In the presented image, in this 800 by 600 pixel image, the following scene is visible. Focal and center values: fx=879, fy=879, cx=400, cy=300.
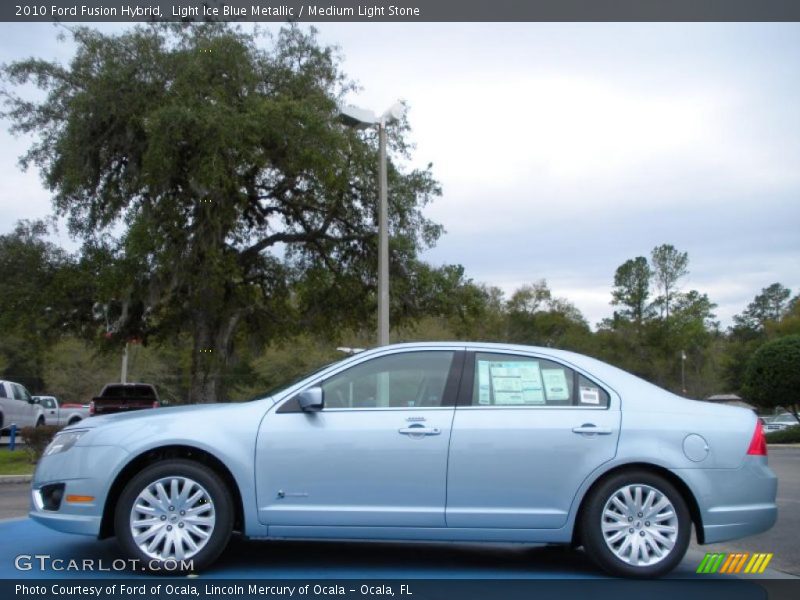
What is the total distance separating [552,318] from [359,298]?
35558mm

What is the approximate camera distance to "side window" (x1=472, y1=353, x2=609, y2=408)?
631cm

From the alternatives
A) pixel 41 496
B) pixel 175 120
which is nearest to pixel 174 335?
pixel 175 120

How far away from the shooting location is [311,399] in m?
6.00

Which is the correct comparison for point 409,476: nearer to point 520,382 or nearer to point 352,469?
point 352,469

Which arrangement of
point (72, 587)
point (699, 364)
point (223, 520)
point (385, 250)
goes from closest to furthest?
point (72, 587) < point (223, 520) < point (385, 250) < point (699, 364)

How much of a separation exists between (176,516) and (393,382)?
1.76 metres

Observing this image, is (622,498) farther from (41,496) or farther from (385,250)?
(385,250)

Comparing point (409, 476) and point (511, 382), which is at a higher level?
point (511, 382)

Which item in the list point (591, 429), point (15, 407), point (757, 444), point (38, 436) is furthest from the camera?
point (15, 407)

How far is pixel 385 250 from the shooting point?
49.2 ft

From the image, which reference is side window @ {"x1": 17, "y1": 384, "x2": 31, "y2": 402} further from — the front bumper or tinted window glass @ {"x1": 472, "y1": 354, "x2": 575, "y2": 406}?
tinted window glass @ {"x1": 472, "y1": 354, "x2": 575, "y2": 406}

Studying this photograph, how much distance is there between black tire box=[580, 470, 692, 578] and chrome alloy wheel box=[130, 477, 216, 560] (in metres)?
2.58

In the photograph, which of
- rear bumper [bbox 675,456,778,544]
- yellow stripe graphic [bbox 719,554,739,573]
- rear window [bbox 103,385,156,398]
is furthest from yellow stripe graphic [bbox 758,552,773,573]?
rear window [bbox 103,385,156,398]

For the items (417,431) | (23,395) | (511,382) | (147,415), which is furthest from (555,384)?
(23,395)
